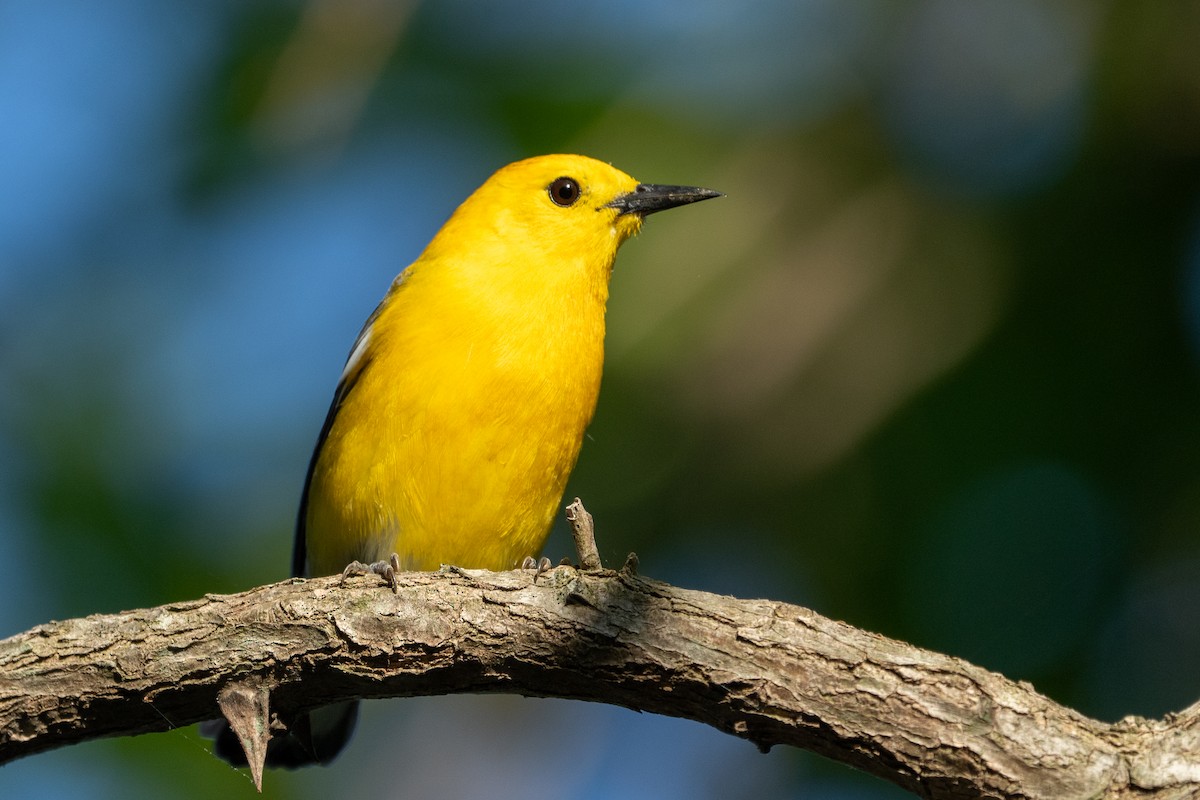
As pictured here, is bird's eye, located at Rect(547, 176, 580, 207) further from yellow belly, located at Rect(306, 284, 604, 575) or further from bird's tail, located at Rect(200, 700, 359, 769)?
bird's tail, located at Rect(200, 700, 359, 769)

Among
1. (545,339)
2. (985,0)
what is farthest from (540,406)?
(985,0)

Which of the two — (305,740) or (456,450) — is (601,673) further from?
(305,740)

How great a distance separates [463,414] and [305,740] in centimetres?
138

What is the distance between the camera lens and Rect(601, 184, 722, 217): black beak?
245 inches

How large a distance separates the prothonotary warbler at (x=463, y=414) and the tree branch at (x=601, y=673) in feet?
3.06

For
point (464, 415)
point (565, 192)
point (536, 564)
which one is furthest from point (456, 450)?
point (565, 192)

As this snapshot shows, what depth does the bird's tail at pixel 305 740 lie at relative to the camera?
5.59m

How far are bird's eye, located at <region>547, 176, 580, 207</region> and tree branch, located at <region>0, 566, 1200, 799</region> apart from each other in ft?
8.02

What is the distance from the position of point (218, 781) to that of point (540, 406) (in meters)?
2.00

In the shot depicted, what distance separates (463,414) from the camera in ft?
17.3

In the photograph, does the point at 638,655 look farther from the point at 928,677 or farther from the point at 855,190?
the point at 855,190

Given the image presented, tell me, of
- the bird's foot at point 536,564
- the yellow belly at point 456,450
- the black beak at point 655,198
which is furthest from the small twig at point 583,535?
the black beak at point 655,198

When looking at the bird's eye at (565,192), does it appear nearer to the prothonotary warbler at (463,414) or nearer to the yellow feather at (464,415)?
the prothonotary warbler at (463,414)

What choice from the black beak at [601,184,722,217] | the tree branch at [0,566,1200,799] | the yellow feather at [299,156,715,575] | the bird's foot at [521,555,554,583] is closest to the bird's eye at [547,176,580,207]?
the black beak at [601,184,722,217]
